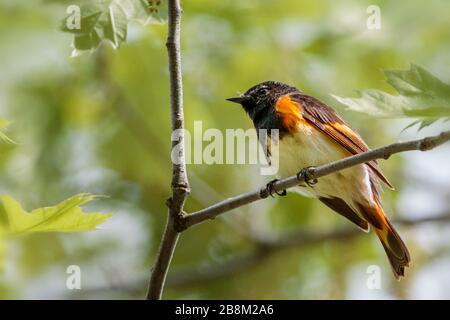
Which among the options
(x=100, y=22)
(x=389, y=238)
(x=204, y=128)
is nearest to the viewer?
(x=100, y=22)

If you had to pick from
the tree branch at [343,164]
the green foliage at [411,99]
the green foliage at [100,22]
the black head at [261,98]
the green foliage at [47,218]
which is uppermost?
the black head at [261,98]

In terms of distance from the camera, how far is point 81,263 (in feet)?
22.9

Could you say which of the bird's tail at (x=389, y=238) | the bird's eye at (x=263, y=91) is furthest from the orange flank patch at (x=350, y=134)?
the bird's eye at (x=263, y=91)

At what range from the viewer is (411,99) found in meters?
2.28

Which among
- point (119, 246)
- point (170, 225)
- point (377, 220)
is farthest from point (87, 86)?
point (170, 225)

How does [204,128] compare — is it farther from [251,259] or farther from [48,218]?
[48,218]

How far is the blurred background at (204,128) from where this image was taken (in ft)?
19.5

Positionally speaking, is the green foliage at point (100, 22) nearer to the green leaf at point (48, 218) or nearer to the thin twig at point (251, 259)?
the green leaf at point (48, 218)

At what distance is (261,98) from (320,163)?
717 millimetres

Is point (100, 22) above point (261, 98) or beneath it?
beneath

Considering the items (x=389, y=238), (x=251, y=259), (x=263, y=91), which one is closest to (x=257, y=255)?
(x=251, y=259)

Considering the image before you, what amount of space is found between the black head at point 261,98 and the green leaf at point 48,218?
2238 millimetres

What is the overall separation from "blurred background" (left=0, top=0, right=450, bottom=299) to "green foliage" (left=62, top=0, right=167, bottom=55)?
9.07 feet
